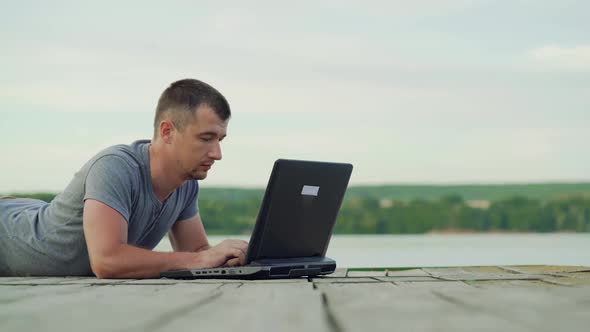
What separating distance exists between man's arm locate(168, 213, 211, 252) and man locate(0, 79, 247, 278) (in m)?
0.21

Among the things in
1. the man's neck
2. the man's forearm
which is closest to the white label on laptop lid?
the man's forearm

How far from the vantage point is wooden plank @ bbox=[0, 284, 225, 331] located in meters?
1.28

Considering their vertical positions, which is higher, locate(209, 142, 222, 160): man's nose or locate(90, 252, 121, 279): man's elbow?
locate(209, 142, 222, 160): man's nose

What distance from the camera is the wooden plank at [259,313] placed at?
1247mm

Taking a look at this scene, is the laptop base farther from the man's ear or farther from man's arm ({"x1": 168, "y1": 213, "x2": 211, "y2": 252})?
man's arm ({"x1": 168, "y1": 213, "x2": 211, "y2": 252})

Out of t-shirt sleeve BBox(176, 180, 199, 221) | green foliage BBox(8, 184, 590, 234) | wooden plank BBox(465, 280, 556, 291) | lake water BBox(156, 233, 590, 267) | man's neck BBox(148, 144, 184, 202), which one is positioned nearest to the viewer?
wooden plank BBox(465, 280, 556, 291)

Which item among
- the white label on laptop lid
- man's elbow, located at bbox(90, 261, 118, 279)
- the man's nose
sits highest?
the man's nose

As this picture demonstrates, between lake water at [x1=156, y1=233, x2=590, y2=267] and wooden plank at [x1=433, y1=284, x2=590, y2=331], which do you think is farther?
lake water at [x1=156, y1=233, x2=590, y2=267]

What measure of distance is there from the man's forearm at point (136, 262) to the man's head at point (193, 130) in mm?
491

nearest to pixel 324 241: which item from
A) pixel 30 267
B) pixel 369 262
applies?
pixel 30 267

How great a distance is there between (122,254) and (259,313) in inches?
57.6

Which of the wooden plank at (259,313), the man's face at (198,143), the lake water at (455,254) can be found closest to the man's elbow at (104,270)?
the man's face at (198,143)

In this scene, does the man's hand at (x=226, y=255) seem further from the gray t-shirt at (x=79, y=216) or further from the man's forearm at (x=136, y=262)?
the gray t-shirt at (x=79, y=216)

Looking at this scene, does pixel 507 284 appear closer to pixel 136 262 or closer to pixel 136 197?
pixel 136 262
